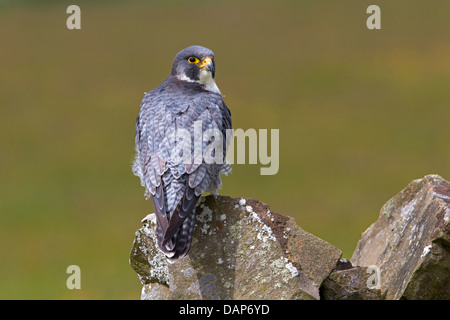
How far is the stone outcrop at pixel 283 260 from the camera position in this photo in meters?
5.98

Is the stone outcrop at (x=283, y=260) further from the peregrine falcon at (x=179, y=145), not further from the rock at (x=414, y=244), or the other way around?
the peregrine falcon at (x=179, y=145)

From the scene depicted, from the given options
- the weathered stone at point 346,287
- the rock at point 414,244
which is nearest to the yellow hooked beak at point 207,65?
the rock at point 414,244

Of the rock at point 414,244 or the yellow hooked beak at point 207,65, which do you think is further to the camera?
the yellow hooked beak at point 207,65

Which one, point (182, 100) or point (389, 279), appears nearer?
point (389, 279)

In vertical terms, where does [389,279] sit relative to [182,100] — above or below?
below

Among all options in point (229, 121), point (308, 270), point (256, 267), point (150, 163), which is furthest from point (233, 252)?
point (229, 121)

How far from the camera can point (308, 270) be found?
20.3 ft

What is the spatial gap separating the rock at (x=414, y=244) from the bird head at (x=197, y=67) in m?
2.26

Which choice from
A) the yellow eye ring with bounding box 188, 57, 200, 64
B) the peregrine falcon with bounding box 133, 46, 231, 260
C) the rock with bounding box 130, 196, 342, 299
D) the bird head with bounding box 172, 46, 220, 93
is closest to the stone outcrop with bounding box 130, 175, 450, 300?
the rock with bounding box 130, 196, 342, 299

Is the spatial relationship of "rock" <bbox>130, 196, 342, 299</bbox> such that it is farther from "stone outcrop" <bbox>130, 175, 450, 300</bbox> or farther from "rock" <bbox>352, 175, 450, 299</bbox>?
"rock" <bbox>352, 175, 450, 299</bbox>

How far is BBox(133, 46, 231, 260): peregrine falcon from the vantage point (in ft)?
19.8

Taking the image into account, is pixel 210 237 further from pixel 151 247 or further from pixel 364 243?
pixel 364 243
